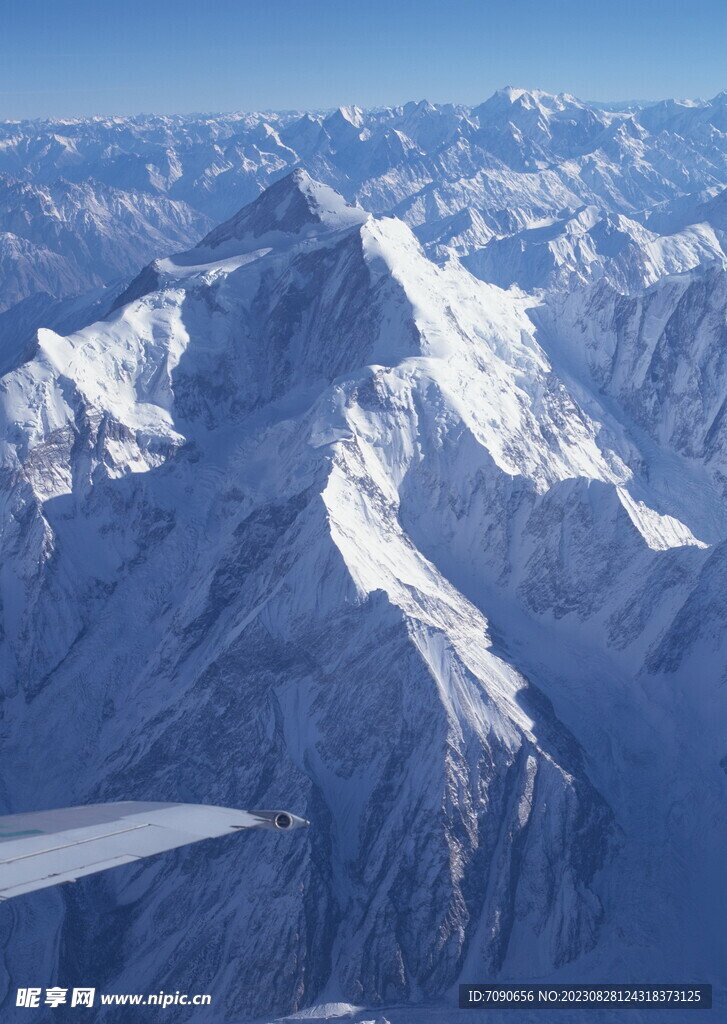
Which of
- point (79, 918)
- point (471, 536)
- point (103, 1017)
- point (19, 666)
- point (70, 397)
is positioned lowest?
point (103, 1017)

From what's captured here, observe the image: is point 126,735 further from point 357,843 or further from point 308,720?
point 357,843

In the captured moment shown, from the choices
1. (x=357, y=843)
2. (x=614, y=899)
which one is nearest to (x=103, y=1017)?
(x=357, y=843)

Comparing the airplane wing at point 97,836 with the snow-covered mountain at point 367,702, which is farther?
the snow-covered mountain at point 367,702

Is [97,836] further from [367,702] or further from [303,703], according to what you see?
[303,703]

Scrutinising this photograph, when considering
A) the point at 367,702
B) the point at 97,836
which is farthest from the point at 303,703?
the point at 97,836

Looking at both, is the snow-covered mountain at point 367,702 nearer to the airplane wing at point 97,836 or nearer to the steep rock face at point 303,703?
the steep rock face at point 303,703

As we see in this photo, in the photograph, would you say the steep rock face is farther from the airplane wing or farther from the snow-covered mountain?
the airplane wing

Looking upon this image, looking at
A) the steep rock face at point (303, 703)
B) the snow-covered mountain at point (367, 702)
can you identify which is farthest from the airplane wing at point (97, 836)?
the steep rock face at point (303, 703)

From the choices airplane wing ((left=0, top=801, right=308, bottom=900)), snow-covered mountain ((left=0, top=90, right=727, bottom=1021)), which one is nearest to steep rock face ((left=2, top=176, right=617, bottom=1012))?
snow-covered mountain ((left=0, top=90, right=727, bottom=1021))
